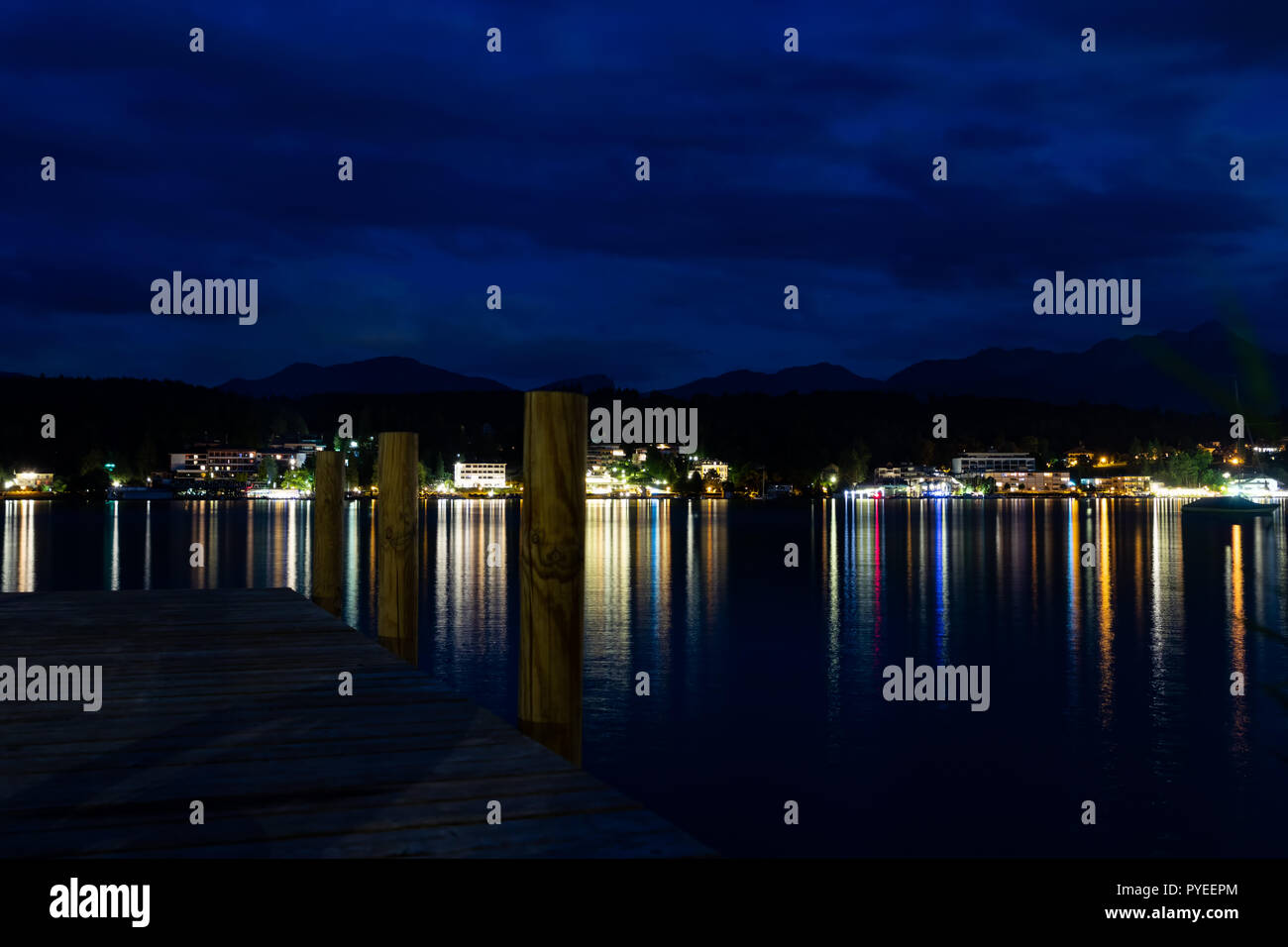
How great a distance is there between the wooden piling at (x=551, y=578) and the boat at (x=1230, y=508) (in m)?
129

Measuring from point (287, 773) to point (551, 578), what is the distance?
5.77ft

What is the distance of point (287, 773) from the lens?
472 cm

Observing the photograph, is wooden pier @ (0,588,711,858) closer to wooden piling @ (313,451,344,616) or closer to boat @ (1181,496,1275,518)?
wooden piling @ (313,451,344,616)

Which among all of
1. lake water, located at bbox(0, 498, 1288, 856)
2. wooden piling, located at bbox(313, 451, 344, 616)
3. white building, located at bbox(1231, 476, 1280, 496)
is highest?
white building, located at bbox(1231, 476, 1280, 496)

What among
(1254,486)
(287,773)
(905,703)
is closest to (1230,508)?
(1254,486)

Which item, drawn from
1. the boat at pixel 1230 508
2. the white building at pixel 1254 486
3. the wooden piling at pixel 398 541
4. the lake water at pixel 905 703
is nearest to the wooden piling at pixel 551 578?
the lake water at pixel 905 703

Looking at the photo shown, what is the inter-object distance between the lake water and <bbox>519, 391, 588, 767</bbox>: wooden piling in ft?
11.1

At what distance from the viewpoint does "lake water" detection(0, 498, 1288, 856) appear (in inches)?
526

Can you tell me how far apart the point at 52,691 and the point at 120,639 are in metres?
2.43

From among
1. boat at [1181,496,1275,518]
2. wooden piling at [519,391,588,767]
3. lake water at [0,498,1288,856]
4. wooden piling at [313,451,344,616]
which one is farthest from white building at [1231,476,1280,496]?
wooden piling at [519,391,588,767]

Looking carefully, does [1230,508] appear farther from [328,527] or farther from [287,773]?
[287,773]

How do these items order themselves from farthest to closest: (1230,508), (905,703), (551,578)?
(1230,508) < (905,703) < (551,578)

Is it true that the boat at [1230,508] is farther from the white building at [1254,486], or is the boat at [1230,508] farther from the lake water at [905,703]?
the lake water at [905,703]
